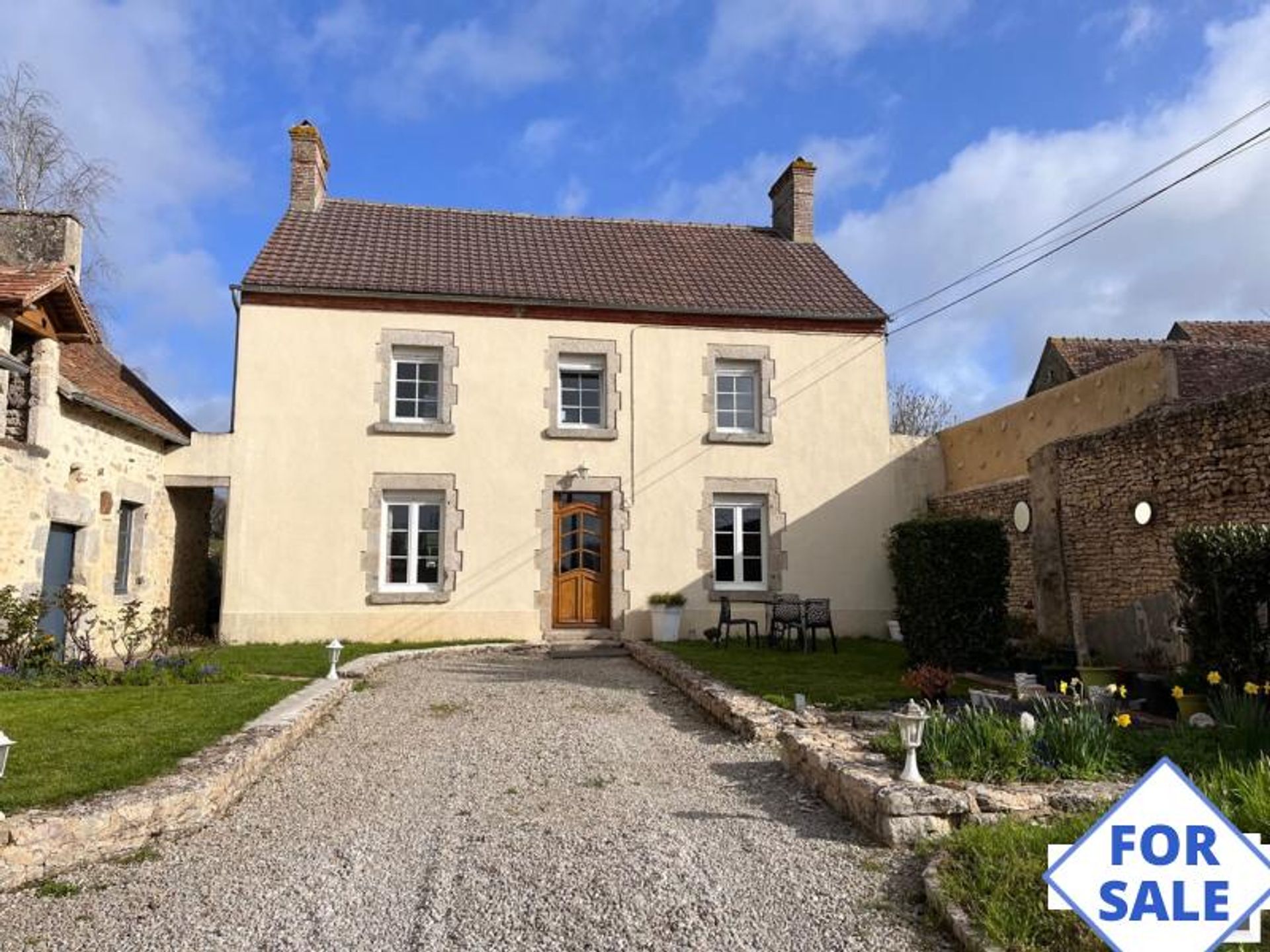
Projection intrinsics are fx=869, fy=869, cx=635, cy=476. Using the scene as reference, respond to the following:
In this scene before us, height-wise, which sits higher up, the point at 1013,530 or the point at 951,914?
the point at 1013,530

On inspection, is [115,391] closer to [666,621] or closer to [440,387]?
[440,387]

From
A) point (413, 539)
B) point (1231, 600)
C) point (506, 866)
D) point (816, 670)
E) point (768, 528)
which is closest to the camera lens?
point (506, 866)

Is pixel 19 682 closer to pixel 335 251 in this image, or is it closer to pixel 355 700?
pixel 355 700

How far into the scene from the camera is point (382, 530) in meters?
12.7

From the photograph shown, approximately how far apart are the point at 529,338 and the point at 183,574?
21.1 feet

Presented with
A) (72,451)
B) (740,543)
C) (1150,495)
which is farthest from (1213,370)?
(72,451)

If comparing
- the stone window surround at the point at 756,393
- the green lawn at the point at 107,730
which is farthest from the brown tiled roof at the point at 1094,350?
the green lawn at the point at 107,730

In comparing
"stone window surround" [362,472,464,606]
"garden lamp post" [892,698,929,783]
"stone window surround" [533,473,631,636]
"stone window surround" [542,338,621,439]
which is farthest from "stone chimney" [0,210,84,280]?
"garden lamp post" [892,698,929,783]

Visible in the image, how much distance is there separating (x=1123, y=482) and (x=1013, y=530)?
278 centimetres

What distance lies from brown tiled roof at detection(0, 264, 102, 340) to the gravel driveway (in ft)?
19.5

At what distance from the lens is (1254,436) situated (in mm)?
7574

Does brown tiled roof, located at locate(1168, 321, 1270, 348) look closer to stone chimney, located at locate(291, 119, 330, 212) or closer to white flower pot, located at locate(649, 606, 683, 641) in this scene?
white flower pot, located at locate(649, 606, 683, 641)

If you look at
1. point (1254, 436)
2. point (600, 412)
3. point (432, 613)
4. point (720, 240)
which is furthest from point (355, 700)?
point (720, 240)

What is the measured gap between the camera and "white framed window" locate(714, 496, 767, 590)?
13.6 meters
